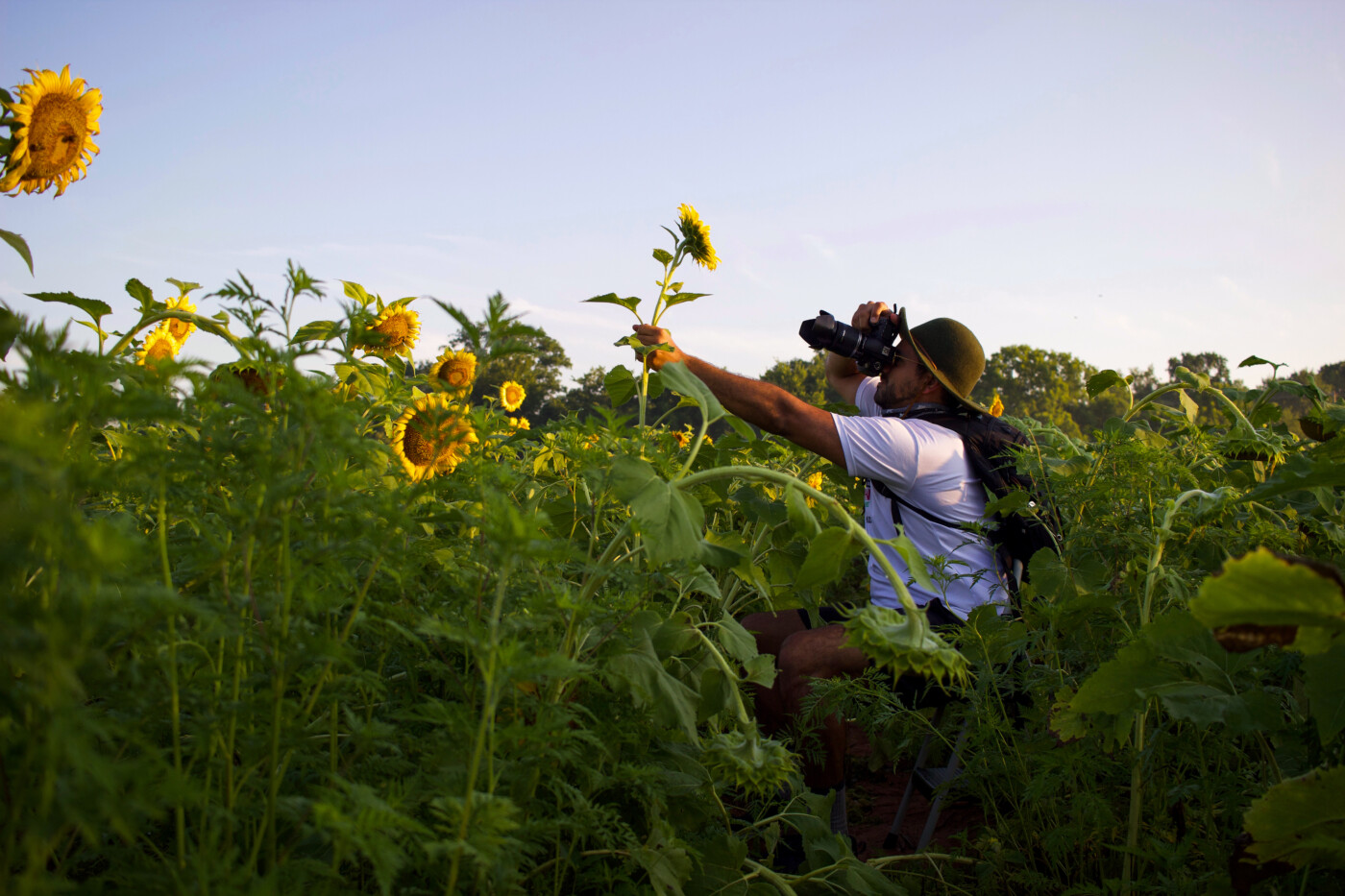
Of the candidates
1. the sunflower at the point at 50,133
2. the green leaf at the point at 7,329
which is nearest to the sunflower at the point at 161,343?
the sunflower at the point at 50,133

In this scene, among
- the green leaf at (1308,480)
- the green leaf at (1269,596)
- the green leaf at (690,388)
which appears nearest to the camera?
the green leaf at (1269,596)

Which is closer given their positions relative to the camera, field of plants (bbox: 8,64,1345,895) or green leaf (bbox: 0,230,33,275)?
field of plants (bbox: 8,64,1345,895)

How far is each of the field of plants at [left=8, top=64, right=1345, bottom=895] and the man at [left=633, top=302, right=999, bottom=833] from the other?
549 mm

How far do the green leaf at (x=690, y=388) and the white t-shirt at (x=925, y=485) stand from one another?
1373mm

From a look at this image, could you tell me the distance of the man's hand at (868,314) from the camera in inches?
124

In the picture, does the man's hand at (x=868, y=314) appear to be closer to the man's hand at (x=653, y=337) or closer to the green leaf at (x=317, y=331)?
the man's hand at (x=653, y=337)

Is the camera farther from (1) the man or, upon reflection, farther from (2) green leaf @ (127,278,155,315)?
(2) green leaf @ (127,278,155,315)

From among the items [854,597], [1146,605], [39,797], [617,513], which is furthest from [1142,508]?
[854,597]

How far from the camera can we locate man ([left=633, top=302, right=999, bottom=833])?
239cm

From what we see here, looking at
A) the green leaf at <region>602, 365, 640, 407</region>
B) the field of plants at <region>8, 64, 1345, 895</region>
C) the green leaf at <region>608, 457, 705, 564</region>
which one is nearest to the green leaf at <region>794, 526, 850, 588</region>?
the field of plants at <region>8, 64, 1345, 895</region>

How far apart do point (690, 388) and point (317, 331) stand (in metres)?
0.53

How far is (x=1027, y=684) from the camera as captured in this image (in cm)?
156

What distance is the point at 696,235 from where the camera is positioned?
88.7 inches

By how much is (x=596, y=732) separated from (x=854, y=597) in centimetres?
265
